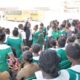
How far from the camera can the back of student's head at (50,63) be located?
2.58 m

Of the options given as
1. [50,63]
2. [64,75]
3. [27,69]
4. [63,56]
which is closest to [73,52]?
[64,75]

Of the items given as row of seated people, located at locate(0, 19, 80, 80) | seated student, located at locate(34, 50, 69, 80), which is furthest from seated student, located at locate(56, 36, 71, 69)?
seated student, located at locate(34, 50, 69, 80)

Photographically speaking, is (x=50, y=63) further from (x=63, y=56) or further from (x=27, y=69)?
(x=63, y=56)

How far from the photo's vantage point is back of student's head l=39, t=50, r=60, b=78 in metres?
2.58

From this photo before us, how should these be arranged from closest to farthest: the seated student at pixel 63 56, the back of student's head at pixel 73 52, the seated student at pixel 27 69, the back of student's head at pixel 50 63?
the back of student's head at pixel 50 63 → the back of student's head at pixel 73 52 → the seated student at pixel 63 56 → the seated student at pixel 27 69

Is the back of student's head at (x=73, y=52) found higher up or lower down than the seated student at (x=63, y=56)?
higher up

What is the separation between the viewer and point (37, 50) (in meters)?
4.70

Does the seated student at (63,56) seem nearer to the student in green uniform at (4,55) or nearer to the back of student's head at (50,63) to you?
the student in green uniform at (4,55)

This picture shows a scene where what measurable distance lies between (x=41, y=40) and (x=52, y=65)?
5471 millimetres

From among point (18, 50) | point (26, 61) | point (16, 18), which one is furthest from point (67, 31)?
point (16, 18)

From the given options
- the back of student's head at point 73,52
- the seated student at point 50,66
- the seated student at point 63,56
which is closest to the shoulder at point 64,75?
the seated student at point 50,66

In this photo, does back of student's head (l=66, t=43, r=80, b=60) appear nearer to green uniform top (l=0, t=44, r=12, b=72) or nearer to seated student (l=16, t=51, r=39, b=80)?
seated student (l=16, t=51, r=39, b=80)

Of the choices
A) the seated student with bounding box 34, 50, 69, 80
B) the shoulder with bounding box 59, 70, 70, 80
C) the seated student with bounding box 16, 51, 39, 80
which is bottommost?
the seated student with bounding box 16, 51, 39, 80

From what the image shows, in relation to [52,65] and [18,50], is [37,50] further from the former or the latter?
[52,65]
